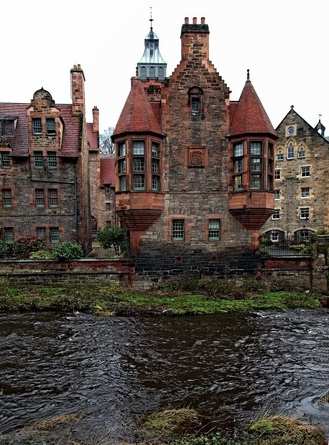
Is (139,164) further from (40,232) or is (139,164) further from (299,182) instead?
(299,182)

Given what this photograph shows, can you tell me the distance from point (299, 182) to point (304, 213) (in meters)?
3.50

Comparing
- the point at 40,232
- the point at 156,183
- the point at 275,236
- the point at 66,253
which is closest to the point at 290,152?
the point at 275,236

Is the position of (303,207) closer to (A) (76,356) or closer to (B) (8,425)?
(A) (76,356)

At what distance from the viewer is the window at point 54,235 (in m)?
29.5

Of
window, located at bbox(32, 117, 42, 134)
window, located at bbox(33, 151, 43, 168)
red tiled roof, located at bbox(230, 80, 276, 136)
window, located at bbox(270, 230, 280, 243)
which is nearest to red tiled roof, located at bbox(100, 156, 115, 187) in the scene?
window, located at bbox(33, 151, 43, 168)

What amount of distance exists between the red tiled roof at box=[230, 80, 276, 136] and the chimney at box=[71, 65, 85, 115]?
1543 cm

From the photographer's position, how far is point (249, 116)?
21.1 meters

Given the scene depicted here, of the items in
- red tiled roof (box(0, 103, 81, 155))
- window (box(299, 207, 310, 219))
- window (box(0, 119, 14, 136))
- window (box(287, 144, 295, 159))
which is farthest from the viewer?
window (box(287, 144, 295, 159))

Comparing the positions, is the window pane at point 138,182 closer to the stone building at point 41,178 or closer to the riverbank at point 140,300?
the riverbank at point 140,300

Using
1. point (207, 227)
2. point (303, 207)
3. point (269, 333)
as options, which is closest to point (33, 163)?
point (207, 227)

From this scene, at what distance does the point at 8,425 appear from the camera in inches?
323

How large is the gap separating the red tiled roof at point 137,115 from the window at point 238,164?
4.62 metres

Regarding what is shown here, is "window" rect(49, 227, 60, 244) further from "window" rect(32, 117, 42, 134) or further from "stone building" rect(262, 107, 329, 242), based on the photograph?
"stone building" rect(262, 107, 329, 242)

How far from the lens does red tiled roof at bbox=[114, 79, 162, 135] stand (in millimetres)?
20406
